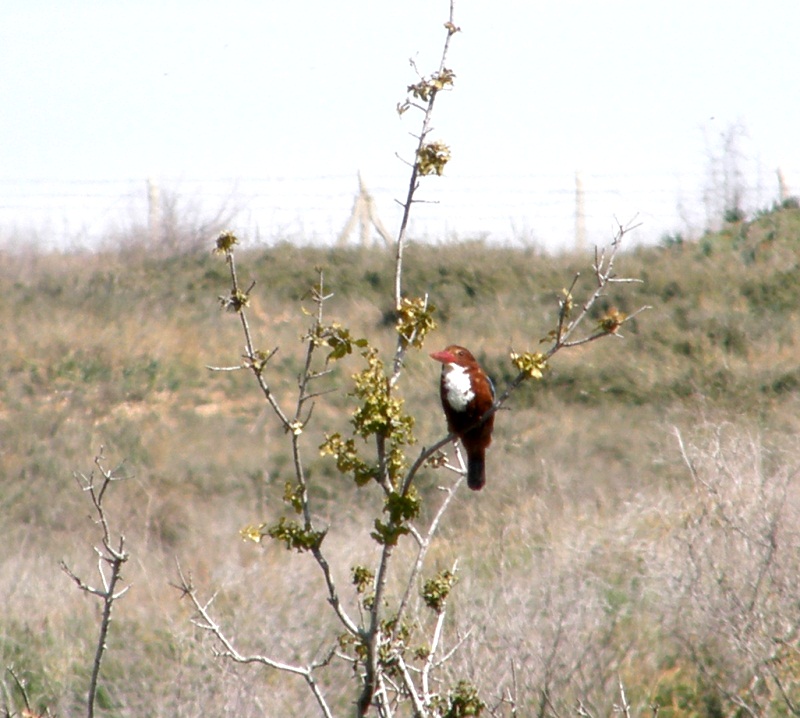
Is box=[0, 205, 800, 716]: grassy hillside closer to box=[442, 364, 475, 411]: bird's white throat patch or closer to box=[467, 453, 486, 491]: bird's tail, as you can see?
box=[467, 453, 486, 491]: bird's tail

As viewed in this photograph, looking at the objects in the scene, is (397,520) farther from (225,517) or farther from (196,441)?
(196,441)

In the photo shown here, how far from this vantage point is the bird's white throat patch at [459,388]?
4.61 metres

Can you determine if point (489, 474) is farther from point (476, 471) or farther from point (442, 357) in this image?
point (442, 357)

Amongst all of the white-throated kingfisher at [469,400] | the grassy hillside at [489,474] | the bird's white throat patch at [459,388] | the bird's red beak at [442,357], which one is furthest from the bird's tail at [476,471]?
the bird's red beak at [442,357]

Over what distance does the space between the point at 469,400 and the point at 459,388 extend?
0.20 ft

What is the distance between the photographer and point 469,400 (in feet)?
15.2

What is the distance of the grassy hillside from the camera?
814 centimetres

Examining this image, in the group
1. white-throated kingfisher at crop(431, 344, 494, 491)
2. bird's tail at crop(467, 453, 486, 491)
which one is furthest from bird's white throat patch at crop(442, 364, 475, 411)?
bird's tail at crop(467, 453, 486, 491)

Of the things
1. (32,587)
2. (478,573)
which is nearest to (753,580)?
(478,573)

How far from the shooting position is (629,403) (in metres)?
19.2

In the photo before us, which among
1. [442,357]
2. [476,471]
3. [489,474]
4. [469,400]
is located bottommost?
[489,474]

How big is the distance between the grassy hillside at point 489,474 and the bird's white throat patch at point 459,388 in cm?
82

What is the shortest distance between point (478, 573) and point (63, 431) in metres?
10.8

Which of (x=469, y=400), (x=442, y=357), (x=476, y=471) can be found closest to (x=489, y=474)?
(x=476, y=471)
